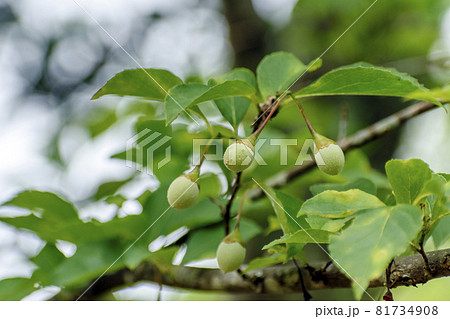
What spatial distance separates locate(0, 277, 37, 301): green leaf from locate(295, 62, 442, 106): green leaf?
0.72 meters

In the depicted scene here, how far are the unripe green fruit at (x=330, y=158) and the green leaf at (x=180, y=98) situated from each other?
19 centimetres

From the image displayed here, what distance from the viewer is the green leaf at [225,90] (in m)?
0.60

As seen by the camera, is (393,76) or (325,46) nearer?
(393,76)

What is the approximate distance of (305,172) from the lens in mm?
1173

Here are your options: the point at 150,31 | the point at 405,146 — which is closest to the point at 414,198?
the point at 405,146

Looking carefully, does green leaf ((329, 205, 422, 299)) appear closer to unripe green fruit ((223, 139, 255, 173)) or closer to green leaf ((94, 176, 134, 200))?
unripe green fruit ((223, 139, 255, 173))

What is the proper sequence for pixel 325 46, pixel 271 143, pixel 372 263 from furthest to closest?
pixel 325 46 < pixel 271 143 < pixel 372 263

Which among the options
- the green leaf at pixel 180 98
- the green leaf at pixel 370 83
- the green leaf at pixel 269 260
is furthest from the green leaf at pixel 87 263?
the green leaf at pixel 370 83

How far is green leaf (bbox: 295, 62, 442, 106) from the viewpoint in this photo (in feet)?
1.94

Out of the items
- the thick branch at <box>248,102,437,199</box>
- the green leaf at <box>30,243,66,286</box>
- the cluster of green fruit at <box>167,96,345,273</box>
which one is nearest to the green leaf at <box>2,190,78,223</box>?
the green leaf at <box>30,243,66,286</box>

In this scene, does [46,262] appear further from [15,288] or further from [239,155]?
[239,155]

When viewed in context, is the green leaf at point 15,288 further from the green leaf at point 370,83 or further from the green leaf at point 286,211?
the green leaf at point 370,83

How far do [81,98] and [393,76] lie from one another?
1.60m

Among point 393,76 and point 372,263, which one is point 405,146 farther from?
point 372,263
